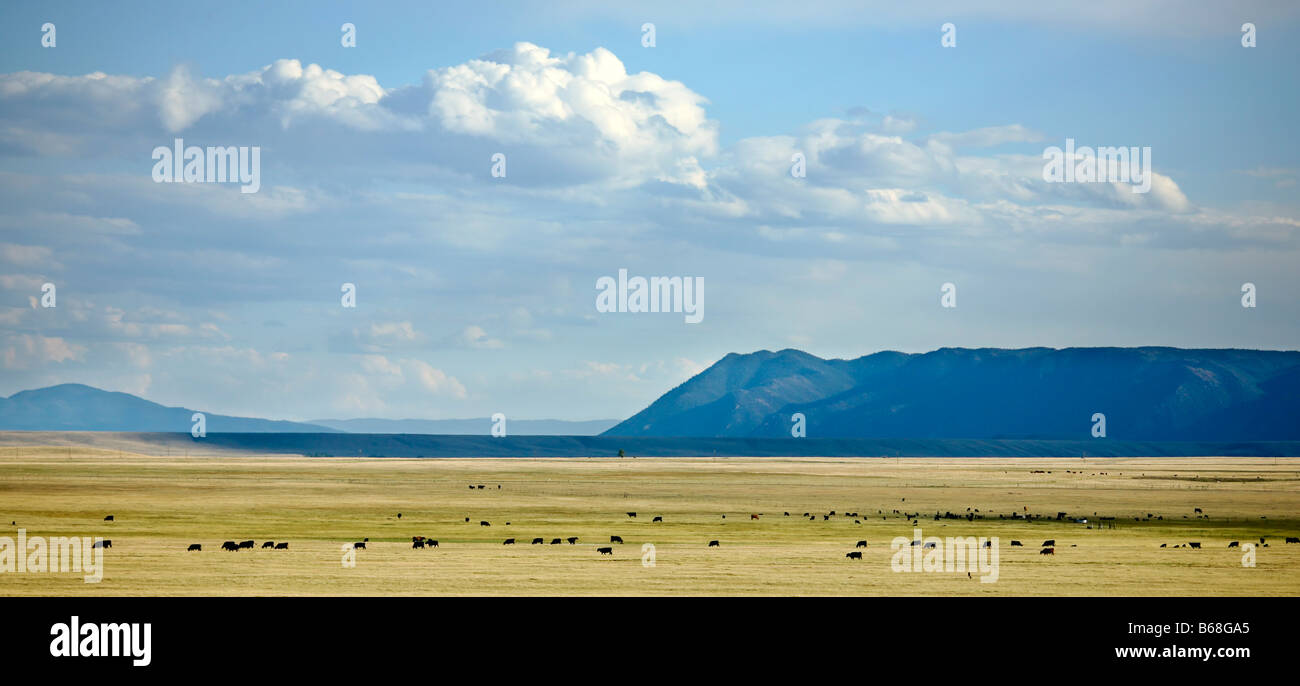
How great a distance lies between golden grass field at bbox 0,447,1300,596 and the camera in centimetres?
4162

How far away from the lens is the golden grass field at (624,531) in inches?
1639

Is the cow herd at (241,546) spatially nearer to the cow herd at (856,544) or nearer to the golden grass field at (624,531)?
the cow herd at (856,544)

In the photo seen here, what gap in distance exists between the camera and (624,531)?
223ft
